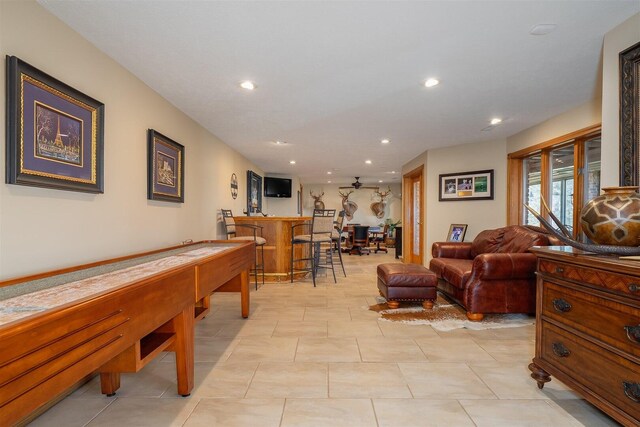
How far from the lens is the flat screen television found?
346 inches

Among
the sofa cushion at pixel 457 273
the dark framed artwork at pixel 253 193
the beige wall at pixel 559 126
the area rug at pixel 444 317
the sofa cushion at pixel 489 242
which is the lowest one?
the area rug at pixel 444 317

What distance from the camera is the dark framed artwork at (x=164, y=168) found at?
3029 millimetres

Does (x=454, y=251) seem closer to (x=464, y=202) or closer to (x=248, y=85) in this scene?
(x=464, y=202)

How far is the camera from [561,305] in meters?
1.77

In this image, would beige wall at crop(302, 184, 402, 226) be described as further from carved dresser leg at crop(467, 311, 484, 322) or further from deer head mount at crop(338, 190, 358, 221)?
carved dresser leg at crop(467, 311, 484, 322)

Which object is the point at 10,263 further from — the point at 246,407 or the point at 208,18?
the point at 208,18

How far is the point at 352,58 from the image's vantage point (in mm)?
2461

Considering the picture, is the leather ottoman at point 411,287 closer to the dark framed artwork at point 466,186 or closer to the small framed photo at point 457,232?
the small framed photo at point 457,232

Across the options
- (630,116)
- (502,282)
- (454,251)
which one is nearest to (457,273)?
(502,282)

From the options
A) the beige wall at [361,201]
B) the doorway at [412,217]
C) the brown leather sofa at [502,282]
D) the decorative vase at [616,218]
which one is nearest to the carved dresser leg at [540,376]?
the decorative vase at [616,218]

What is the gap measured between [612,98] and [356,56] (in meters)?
1.80

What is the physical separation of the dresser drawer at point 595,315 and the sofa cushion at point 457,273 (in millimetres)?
1396

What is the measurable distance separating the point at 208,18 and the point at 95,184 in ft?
4.66

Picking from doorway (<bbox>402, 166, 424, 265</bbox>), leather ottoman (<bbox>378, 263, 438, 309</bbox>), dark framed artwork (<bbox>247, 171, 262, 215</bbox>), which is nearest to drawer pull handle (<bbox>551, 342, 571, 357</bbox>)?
leather ottoman (<bbox>378, 263, 438, 309</bbox>)
